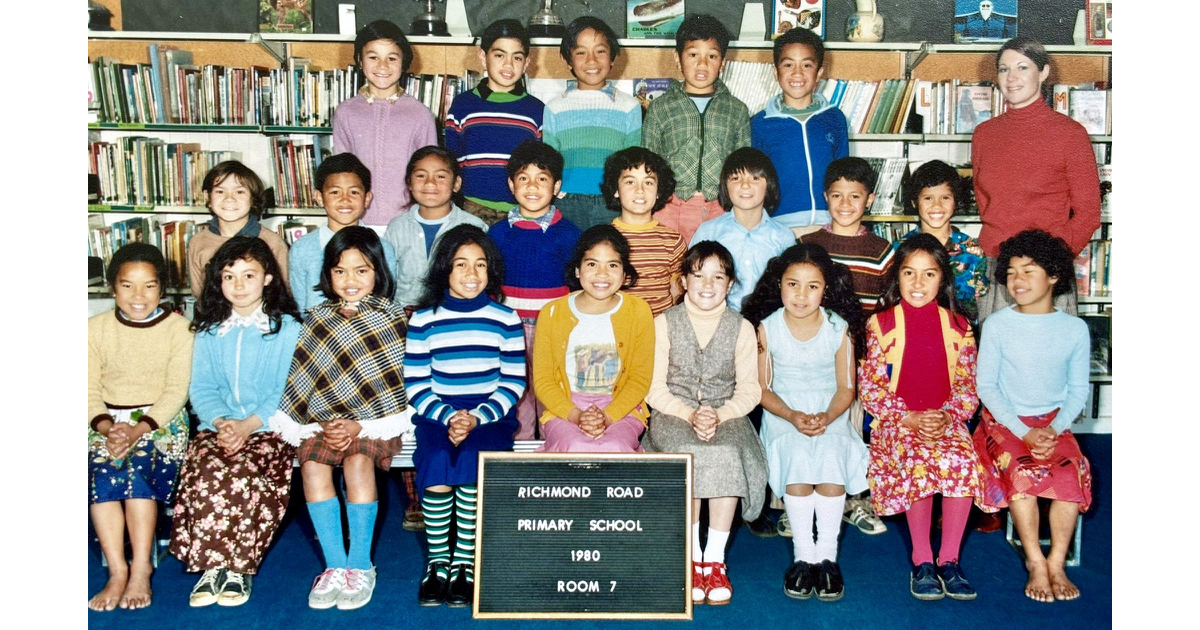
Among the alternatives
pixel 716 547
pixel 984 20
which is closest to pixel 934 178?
pixel 984 20

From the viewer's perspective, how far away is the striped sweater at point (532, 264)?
3023 millimetres

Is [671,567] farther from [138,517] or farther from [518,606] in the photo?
[138,517]

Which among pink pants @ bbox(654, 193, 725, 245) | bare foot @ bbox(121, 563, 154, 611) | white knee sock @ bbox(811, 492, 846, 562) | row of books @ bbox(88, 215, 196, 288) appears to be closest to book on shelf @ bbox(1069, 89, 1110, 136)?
pink pants @ bbox(654, 193, 725, 245)

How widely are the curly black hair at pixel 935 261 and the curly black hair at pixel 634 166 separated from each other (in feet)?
2.64

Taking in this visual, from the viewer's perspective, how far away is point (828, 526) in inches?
104

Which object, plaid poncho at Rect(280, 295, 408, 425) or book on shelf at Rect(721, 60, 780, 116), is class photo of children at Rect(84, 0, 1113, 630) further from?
book on shelf at Rect(721, 60, 780, 116)

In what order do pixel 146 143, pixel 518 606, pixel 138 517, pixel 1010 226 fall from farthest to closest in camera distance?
pixel 146 143, pixel 1010 226, pixel 138 517, pixel 518 606

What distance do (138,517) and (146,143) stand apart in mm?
1451

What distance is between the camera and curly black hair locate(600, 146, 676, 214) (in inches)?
122

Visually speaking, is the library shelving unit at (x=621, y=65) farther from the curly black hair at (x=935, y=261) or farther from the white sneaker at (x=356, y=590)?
the white sneaker at (x=356, y=590)

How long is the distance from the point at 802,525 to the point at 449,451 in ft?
3.43

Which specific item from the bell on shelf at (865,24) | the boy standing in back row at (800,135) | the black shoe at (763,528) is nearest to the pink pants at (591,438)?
the black shoe at (763,528)
